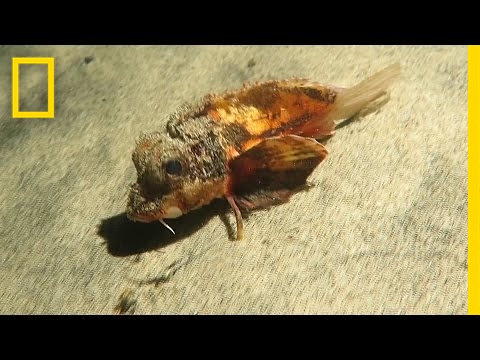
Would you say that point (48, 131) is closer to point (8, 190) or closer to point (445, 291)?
point (8, 190)

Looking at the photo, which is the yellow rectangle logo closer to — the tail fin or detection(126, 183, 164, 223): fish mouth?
detection(126, 183, 164, 223): fish mouth

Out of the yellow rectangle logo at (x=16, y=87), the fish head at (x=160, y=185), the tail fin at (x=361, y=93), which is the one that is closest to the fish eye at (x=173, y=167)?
A: the fish head at (x=160, y=185)

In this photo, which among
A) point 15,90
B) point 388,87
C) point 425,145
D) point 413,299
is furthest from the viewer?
point 15,90

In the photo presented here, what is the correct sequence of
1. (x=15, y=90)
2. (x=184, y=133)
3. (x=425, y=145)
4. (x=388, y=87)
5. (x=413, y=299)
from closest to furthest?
(x=413, y=299) → (x=184, y=133) → (x=425, y=145) → (x=388, y=87) → (x=15, y=90)

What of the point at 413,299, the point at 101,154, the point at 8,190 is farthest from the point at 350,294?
the point at 8,190

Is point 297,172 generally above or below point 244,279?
above

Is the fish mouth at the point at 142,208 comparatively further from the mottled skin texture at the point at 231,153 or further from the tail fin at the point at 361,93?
the tail fin at the point at 361,93

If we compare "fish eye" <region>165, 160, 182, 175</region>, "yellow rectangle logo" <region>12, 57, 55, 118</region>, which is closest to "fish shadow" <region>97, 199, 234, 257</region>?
"fish eye" <region>165, 160, 182, 175</region>
